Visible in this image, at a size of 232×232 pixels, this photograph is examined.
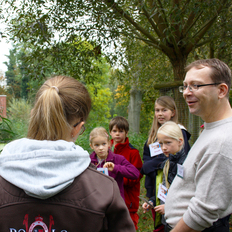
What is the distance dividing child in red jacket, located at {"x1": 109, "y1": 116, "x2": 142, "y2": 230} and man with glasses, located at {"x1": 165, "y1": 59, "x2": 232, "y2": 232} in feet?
4.53

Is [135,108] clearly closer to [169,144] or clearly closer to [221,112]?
[169,144]

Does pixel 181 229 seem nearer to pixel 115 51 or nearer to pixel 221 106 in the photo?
pixel 221 106

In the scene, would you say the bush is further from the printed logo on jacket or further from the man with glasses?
the man with glasses

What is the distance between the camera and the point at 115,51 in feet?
19.5

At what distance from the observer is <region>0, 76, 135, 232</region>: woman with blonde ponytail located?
98 cm

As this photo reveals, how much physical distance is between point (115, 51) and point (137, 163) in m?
3.66

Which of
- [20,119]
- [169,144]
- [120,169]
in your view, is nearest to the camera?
[169,144]

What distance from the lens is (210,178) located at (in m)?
1.29

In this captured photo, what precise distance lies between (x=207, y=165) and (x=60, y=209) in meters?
0.82

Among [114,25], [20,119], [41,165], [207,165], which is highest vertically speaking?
[114,25]

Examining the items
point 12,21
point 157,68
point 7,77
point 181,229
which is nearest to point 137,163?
point 181,229

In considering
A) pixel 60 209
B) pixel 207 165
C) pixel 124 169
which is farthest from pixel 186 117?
pixel 60 209

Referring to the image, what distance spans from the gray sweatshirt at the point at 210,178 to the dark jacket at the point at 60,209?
22.3 inches

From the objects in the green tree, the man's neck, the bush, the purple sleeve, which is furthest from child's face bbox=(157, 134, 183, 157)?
the green tree
